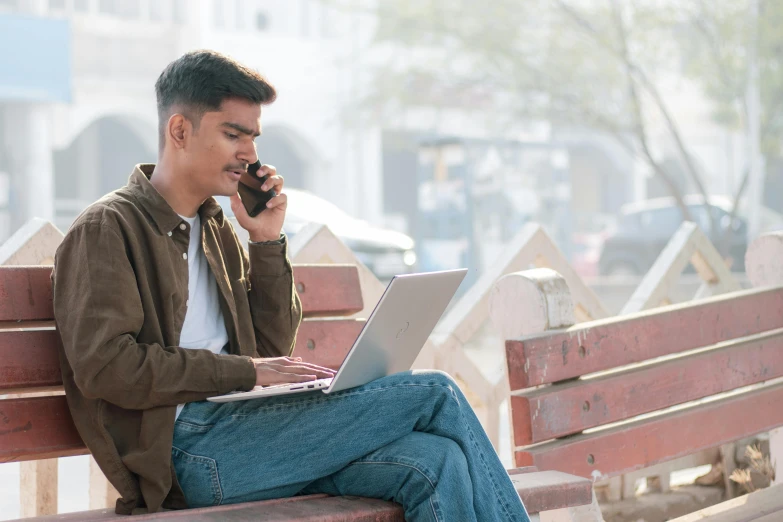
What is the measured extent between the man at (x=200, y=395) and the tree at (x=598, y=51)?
1496 cm

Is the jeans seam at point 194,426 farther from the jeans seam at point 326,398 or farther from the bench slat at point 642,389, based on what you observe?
the bench slat at point 642,389

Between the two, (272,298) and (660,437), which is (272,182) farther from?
(660,437)

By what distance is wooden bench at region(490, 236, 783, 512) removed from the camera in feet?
8.87

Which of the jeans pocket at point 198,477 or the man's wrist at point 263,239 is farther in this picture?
the man's wrist at point 263,239

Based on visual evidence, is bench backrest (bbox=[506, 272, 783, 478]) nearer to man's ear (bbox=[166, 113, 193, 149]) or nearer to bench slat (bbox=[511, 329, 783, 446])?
bench slat (bbox=[511, 329, 783, 446])

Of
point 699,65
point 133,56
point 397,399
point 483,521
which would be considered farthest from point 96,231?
point 133,56

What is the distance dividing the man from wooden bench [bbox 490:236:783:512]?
0.42 meters

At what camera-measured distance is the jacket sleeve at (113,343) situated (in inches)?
85.1

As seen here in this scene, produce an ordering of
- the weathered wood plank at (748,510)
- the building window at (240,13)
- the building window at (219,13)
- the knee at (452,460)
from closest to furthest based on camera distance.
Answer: the knee at (452,460) → the weathered wood plank at (748,510) → the building window at (219,13) → the building window at (240,13)

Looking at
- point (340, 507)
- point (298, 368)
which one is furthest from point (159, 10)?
point (340, 507)

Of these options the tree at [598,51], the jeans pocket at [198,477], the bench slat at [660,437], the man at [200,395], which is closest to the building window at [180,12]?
the tree at [598,51]

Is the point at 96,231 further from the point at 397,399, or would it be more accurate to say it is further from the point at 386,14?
the point at 386,14

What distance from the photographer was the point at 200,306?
257cm

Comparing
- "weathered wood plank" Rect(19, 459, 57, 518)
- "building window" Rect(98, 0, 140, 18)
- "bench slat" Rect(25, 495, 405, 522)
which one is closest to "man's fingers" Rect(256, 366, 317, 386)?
"bench slat" Rect(25, 495, 405, 522)
